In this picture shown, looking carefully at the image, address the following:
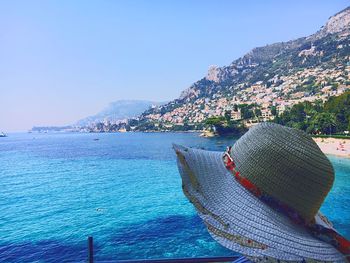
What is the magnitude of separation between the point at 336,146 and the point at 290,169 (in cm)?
3617

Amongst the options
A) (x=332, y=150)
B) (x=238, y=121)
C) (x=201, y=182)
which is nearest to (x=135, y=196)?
(x=201, y=182)

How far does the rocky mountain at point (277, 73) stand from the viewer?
115 m

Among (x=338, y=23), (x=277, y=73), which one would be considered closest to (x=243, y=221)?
(x=277, y=73)

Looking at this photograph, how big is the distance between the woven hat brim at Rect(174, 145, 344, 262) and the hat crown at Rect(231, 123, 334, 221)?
0.09m

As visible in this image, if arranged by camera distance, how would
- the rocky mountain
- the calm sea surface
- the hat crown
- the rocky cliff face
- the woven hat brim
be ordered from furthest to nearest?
the rocky cliff face → the rocky mountain → the calm sea surface → the hat crown → the woven hat brim

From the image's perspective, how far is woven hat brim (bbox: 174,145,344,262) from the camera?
1.37 metres

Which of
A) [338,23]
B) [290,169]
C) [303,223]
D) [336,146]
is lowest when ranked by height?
[336,146]

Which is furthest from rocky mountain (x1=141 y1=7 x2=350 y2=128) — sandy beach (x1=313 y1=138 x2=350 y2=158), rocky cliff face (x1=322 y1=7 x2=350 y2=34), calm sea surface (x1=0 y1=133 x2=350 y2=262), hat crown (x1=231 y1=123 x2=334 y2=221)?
hat crown (x1=231 y1=123 x2=334 y2=221)

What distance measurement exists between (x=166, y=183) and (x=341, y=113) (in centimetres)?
3215

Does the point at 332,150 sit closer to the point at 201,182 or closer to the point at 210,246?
the point at 210,246

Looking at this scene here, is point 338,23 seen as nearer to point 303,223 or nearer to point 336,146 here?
point 336,146

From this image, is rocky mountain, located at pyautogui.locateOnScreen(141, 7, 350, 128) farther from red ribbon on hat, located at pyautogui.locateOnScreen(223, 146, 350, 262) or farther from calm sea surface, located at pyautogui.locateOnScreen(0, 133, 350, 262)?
red ribbon on hat, located at pyautogui.locateOnScreen(223, 146, 350, 262)

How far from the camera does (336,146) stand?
110ft

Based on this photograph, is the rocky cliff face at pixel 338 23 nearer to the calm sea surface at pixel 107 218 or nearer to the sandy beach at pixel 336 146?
the sandy beach at pixel 336 146
